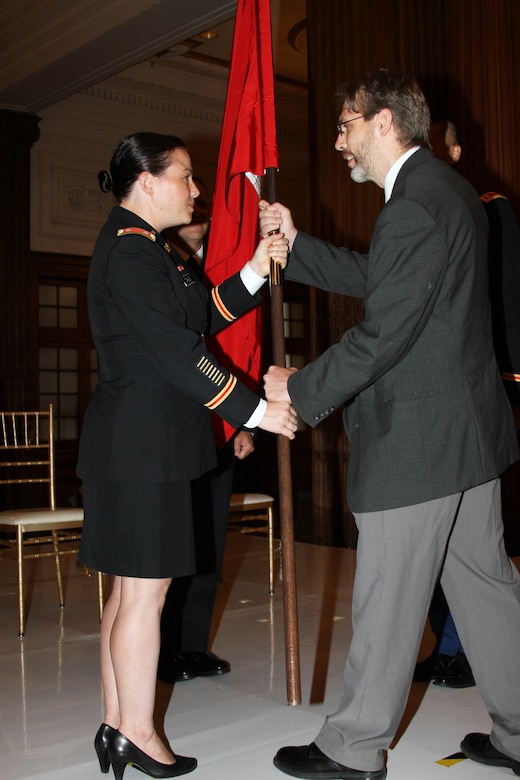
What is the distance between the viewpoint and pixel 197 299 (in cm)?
221

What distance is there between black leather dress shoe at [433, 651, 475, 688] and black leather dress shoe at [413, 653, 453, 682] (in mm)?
13

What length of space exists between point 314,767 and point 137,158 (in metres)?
1.52

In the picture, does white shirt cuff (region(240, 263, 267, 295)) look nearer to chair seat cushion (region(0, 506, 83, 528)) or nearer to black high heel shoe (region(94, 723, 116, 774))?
black high heel shoe (region(94, 723, 116, 774))

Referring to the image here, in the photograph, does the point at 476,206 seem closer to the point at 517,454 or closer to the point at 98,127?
the point at 517,454

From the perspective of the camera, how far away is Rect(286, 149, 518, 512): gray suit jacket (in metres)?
1.83

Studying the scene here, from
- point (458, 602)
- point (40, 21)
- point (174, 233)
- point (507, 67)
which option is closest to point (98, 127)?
point (40, 21)

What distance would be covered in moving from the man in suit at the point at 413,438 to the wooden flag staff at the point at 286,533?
39 centimetres

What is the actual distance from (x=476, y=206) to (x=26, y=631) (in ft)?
9.09

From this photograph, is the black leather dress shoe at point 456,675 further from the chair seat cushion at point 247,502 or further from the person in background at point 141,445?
the chair seat cushion at point 247,502

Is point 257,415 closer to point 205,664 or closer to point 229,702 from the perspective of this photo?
point 229,702

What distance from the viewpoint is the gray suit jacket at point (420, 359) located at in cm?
183

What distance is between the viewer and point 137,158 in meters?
2.16

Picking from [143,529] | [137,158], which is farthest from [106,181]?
[143,529]

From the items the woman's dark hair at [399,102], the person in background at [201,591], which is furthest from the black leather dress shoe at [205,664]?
the woman's dark hair at [399,102]
